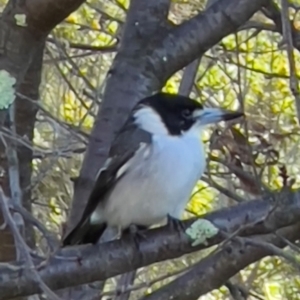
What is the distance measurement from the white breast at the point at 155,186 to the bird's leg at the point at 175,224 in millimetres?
106

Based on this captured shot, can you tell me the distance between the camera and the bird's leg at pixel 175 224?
182 cm

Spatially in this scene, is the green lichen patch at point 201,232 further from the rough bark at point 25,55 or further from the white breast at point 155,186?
the rough bark at point 25,55

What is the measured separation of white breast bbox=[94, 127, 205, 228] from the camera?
2.17 m

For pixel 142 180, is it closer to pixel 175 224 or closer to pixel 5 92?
pixel 175 224

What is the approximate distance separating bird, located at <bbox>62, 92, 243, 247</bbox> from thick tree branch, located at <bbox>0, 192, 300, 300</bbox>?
0.97 ft

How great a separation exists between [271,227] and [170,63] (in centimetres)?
89

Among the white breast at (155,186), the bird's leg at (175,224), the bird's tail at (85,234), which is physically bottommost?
the bird's tail at (85,234)

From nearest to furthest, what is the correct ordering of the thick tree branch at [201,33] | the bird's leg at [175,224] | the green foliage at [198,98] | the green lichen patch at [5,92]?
the green lichen patch at [5,92], the bird's leg at [175,224], the thick tree branch at [201,33], the green foliage at [198,98]

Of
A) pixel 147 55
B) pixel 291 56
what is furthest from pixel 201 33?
pixel 291 56

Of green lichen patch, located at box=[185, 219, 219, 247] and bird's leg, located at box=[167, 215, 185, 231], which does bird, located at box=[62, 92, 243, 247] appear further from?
green lichen patch, located at box=[185, 219, 219, 247]

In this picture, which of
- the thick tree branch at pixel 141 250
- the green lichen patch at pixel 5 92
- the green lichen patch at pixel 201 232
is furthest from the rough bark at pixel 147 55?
the green lichen patch at pixel 5 92

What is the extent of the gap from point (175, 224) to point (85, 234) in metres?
0.31

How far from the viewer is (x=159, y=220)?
2.23m

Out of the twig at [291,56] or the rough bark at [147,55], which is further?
the rough bark at [147,55]
